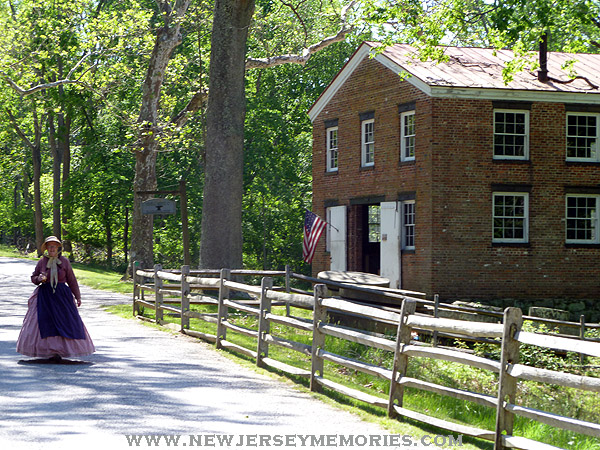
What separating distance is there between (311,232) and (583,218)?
906 centimetres

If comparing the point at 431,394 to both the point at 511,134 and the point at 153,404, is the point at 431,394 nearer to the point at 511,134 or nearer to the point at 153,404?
the point at 153,404

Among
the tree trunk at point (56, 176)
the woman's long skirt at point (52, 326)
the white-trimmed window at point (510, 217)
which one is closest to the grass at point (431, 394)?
the woman's long skirt at point (52, 326)

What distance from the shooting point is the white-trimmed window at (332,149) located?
105 feet

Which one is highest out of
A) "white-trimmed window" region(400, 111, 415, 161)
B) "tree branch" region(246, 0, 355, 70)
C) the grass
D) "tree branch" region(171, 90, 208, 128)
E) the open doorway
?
"tree branch" region(246, 0, 355, 70)

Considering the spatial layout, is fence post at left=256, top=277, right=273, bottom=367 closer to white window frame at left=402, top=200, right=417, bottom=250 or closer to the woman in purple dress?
the woman in purple dress

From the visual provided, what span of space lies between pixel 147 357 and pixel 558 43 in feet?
127

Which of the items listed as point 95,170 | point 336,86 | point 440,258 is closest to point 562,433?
point 440,258

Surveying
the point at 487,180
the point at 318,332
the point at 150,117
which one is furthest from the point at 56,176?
the point at 318,332

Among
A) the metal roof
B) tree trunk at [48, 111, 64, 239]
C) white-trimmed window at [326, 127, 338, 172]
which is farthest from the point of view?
tree trunk at [48, 111, 64, 239]

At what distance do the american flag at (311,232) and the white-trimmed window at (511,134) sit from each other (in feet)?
22.8

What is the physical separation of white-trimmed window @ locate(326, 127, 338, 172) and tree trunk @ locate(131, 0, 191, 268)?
5962 millimetres

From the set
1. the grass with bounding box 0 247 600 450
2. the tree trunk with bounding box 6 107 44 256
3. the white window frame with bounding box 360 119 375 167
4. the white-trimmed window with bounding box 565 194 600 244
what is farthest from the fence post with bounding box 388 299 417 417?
the tree trunk with bounding box 6 107 44 256

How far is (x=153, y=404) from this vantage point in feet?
30.5

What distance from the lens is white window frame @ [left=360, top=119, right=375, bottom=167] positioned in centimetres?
2992
